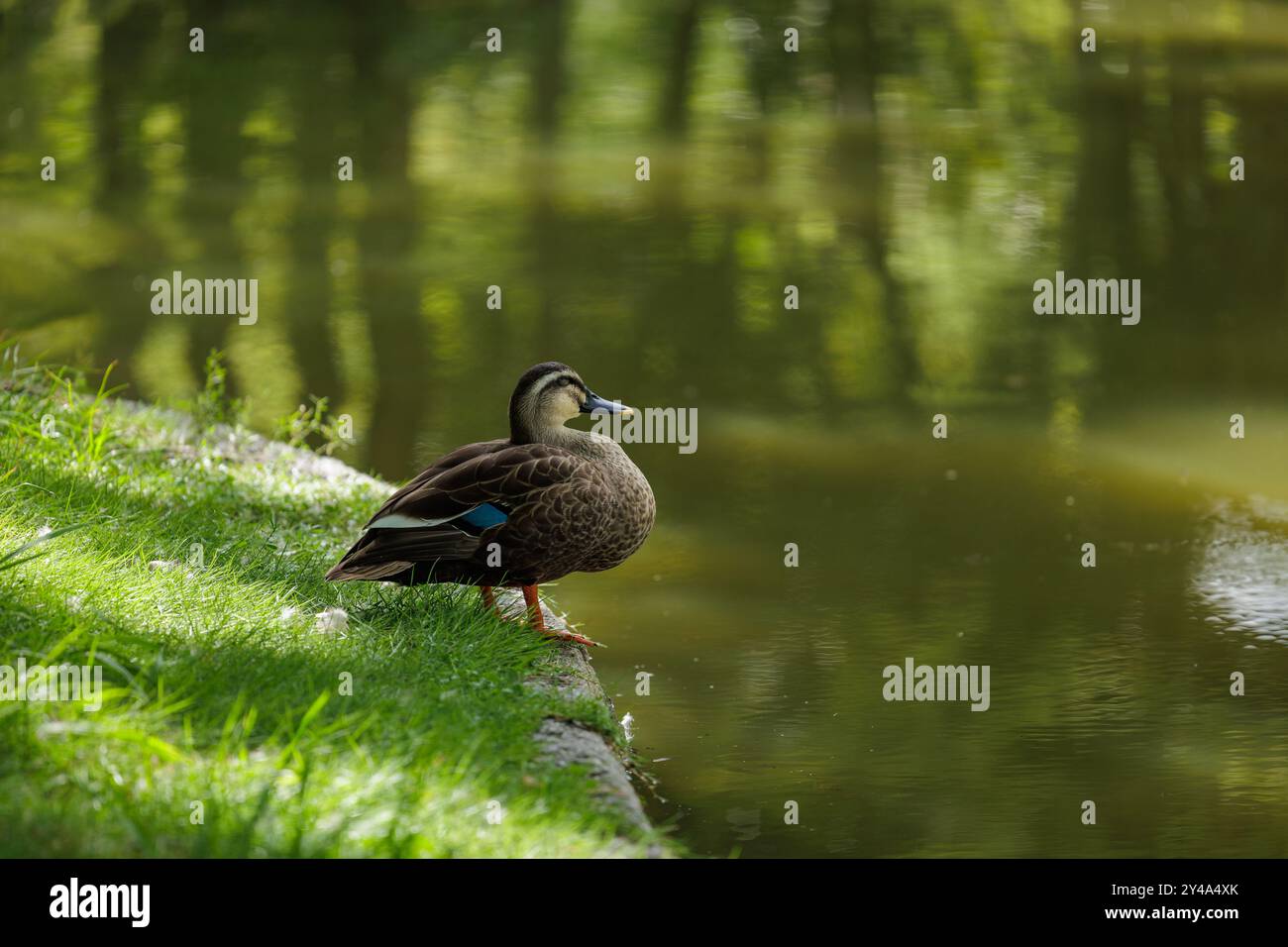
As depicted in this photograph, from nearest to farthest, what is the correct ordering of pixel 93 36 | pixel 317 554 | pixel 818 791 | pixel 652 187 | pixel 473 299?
pixel 818 791, pixel 317 554, pixel 473 299, pixel 652 187, pixel 93 36

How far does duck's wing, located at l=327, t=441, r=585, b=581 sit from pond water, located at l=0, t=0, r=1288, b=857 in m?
1.04

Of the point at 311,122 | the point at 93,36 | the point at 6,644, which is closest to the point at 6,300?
the point at 311,122

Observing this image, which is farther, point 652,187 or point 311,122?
point 311,122

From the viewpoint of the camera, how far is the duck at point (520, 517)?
222 inches

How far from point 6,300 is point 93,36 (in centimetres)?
1104

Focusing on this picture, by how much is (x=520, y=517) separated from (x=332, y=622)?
741 mm

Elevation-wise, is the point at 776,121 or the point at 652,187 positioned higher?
the point at 776,121

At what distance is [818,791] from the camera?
18.5 ft

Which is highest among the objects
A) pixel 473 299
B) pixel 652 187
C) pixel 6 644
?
pixel 652 187

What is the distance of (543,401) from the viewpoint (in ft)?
19.4

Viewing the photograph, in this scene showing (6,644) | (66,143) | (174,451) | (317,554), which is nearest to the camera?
(6,644)

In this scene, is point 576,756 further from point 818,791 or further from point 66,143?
point 66,143
